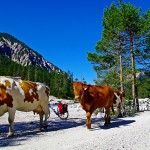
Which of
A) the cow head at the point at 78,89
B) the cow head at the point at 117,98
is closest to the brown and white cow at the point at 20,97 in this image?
the cow head at the point at 78,89

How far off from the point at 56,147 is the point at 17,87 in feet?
16.7

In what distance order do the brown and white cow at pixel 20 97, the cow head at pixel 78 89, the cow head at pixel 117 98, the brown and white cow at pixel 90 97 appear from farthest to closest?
1. the cow head at pixel 117 98
2. the brown and white cow at pixel 90 97
3. the cow head at pixel 78 89
4. the brown and white cow at pixel 20 97

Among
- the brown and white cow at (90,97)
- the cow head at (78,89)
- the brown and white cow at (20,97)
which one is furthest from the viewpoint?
→ the brown and white cow at (90,97)

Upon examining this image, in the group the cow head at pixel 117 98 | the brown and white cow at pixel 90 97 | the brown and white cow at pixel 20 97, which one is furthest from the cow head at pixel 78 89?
the cow head at pixel 117 98

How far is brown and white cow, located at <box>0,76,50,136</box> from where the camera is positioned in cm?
1405

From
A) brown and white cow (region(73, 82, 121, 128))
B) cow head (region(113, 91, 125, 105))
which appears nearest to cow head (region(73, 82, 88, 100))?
brown and white cow (region(73, 82, 121, 128))

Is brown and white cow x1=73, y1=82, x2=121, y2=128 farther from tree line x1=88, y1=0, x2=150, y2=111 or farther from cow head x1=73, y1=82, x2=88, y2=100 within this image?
tree line x1=88, y1=0, x2=150, y2=111

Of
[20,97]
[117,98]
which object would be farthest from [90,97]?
[117,98]

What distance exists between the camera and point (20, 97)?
48.5 ft

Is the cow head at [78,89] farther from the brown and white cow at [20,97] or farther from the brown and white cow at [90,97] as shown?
the brown and white cow at [20,97]

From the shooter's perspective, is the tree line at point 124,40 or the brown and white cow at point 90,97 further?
the tree line at point 124,40

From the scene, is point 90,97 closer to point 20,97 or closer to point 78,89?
point 78,89

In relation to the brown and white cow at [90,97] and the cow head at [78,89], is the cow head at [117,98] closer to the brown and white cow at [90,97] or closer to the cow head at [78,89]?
the brown and white cow at [90,97]

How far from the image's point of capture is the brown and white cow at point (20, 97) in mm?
14047
